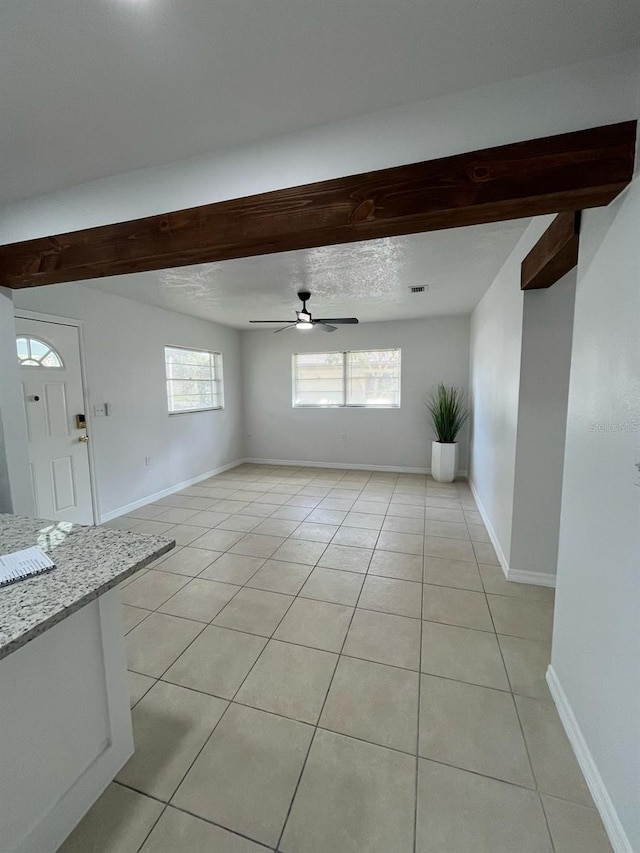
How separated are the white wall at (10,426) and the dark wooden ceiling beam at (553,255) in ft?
10.2

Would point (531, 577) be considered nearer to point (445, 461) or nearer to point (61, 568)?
point (445, 461)

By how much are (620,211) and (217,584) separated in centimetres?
291

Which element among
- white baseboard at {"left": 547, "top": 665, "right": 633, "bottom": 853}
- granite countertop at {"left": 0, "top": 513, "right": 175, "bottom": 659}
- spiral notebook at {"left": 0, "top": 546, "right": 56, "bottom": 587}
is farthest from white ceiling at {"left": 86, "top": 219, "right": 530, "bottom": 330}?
white baseboard at {"left": 547, "top": 665, "right": 633, "bottom": 853}

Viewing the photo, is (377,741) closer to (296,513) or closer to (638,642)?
(638,642)

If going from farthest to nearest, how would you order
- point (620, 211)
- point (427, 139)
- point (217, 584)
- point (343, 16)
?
1. point (217, 584)
2. point (427, 139)
3. point (620, 211)
4. point (343, 16)

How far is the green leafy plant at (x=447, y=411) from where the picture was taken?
506 cm

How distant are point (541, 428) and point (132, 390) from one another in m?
4.06

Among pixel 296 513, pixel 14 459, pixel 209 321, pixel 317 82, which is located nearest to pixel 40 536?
pixel 14 459

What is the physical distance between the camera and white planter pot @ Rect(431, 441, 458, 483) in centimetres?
505

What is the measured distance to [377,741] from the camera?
4.74 feet

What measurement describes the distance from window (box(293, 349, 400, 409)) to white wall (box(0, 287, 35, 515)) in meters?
4.21

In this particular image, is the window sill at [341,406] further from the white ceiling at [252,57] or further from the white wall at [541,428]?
the white ceiling at [252,57]

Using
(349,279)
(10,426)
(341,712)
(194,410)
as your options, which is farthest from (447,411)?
(10,426)

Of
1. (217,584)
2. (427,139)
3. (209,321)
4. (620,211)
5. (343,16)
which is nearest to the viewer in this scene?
(343,16)
